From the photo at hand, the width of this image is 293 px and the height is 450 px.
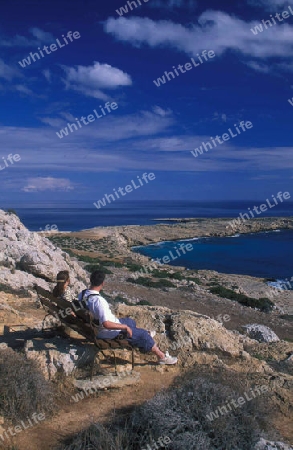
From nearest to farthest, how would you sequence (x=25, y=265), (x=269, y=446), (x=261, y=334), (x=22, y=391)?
(x=269, y=446) → (x=22, y=391) → (x=261, y=334) → (x=25, y=265)

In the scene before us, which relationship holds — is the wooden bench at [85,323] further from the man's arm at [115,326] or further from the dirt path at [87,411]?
the dirt path at [87,411]

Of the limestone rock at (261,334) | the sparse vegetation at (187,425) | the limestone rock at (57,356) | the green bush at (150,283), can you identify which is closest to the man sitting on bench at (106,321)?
the limestone rock at (57,356)

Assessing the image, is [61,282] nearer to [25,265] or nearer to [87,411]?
[87,411]

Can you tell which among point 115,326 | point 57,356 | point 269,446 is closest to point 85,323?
point 115,326

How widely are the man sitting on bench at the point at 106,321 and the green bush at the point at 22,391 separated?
1.17 m

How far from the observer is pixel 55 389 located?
18.9ft

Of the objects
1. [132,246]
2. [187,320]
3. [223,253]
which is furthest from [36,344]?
[132,246]

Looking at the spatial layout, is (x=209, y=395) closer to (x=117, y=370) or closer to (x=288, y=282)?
(x=117, y=370)

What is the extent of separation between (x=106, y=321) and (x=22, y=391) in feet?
5.04

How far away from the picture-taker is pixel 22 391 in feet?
17.0

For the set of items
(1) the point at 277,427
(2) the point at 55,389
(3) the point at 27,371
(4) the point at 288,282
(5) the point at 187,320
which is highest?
(3) the point at 27,371

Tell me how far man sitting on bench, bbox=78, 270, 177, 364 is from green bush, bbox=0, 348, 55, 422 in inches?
46.2

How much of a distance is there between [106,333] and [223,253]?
5278cm

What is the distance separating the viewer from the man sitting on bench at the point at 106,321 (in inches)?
240
